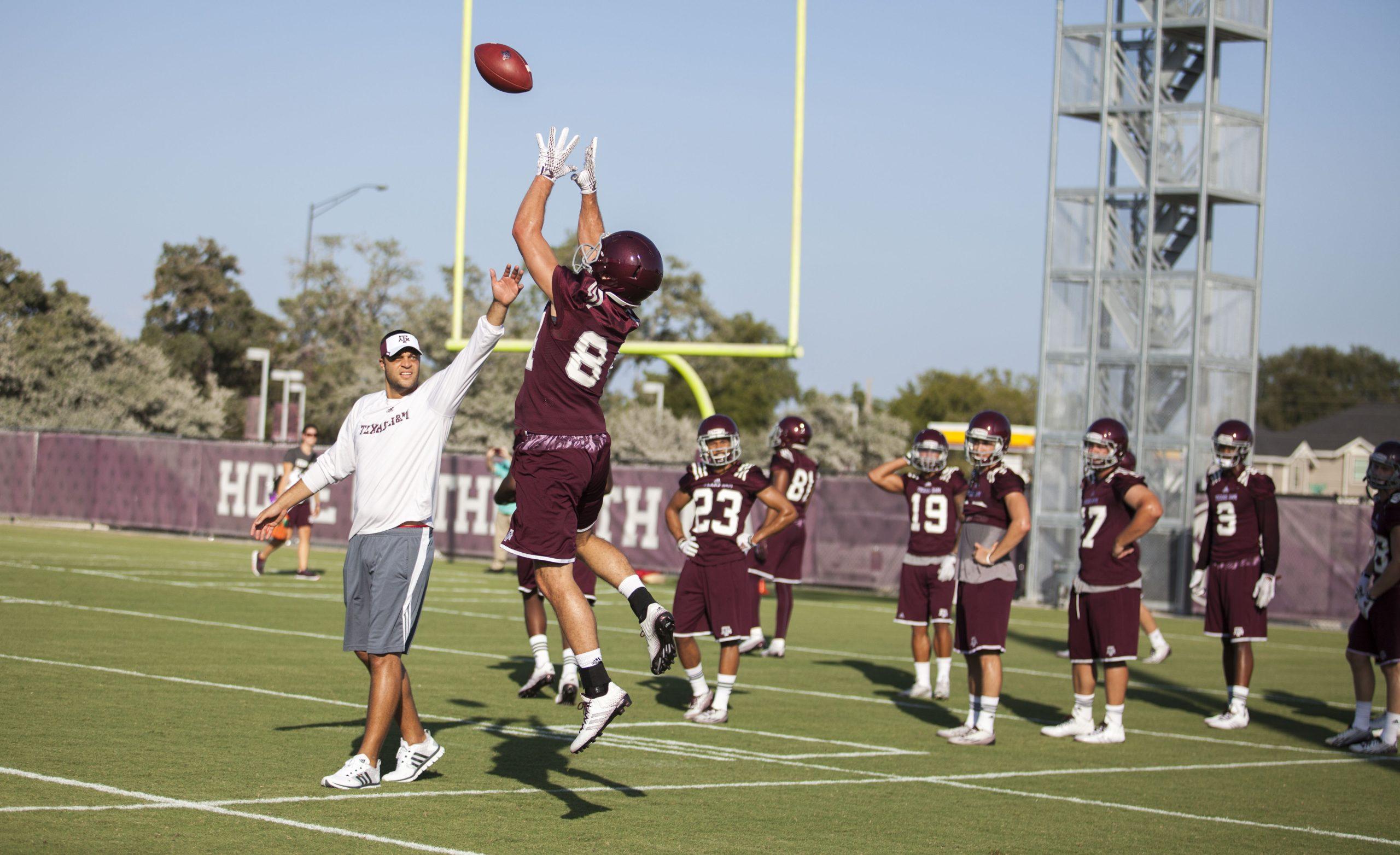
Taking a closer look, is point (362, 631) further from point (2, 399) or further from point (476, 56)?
point (2, 399)

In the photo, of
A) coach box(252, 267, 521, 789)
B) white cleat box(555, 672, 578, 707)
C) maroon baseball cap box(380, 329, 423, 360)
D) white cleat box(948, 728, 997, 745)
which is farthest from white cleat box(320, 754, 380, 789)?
white cleat box(948, 728, 997, 745)

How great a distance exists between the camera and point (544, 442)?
6449mm

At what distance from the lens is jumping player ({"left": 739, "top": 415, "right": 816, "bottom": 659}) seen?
570 inches

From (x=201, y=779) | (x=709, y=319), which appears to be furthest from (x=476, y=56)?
(x=709, y=319)

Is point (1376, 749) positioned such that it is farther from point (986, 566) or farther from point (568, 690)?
point (568, 690)

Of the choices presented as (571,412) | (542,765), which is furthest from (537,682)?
(571,412)

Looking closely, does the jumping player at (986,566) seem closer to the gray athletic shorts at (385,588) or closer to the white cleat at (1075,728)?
the white cleat at (1075,728)

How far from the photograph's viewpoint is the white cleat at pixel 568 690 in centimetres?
1005

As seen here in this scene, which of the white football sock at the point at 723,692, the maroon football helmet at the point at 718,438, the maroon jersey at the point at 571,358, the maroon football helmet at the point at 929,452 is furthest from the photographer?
the maroon football helmet at the point at 929,452

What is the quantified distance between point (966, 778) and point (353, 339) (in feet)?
161

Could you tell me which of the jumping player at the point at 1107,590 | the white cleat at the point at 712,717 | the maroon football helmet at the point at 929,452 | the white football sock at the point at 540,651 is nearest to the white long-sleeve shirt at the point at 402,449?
the white cleat at the point at 712,717

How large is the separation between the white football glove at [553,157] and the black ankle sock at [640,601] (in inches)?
76.7

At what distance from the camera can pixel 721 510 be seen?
10.6 m

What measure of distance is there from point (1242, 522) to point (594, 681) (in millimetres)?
7124
